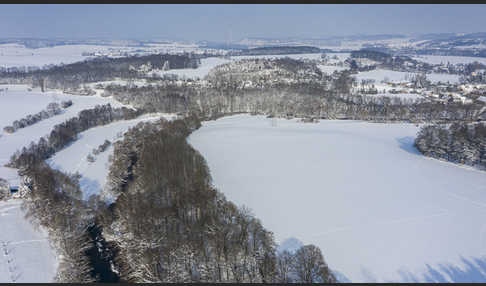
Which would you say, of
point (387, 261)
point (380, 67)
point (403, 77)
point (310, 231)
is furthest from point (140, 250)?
point (380, 67)

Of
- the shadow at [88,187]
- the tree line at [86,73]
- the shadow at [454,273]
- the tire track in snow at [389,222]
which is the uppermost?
the tree line at [86,73]

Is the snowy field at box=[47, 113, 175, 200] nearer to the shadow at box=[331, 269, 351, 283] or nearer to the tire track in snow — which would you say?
the tire track in snow

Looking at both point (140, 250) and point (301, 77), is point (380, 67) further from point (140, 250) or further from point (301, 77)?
point (140, 250)

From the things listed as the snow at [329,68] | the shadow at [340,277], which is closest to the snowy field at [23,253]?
the shadow at [340,277]

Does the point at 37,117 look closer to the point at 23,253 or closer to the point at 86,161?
the point at 86,161

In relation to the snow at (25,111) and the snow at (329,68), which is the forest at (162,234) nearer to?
the snow at (25,111)

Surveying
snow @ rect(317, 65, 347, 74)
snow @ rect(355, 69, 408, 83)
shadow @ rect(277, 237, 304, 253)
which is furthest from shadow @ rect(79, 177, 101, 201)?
snow @ rect(317, 65, 347, 74)

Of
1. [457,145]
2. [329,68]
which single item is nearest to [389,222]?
[457,145]
